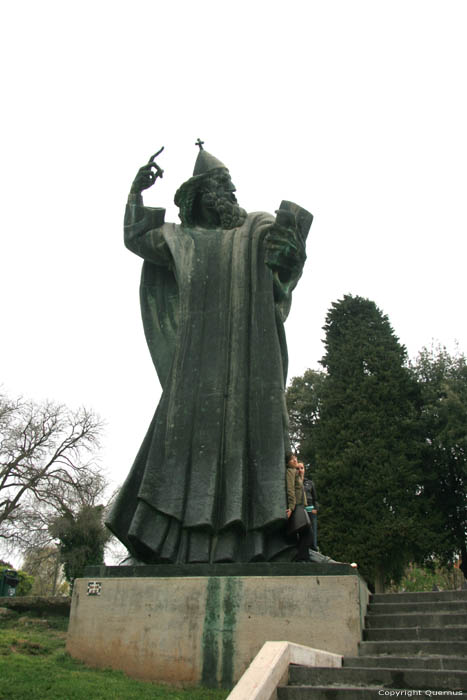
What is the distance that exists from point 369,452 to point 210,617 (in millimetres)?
24146

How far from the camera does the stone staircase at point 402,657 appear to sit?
4199 mm

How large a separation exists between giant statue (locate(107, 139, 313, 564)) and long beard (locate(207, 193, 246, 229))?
0.05 feet

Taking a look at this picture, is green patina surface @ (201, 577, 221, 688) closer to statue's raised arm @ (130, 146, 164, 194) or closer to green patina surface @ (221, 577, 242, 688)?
green patina surface @ (221, 577, 242, 688)

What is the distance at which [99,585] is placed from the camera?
6.34 metres

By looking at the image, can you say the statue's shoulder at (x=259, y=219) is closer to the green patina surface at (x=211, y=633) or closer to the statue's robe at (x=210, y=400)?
the statue's robe at (x=210, y=400)

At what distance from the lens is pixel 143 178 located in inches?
340

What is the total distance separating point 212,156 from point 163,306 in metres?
2.35

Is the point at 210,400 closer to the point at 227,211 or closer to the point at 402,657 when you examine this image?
the point at 227,211

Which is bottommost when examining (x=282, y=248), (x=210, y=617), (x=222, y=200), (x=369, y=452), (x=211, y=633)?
(x=211, y=633)

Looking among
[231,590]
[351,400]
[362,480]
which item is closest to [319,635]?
[231,590]

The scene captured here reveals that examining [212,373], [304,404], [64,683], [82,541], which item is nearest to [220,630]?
[64,683]

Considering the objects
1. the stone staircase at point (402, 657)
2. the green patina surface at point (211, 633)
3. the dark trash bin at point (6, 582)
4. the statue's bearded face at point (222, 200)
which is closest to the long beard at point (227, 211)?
the statue's bearded face at point (222, 200)

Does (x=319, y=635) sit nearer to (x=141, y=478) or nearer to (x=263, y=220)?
(x=141, y=478)

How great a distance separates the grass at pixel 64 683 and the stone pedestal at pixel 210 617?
0.71 feet
